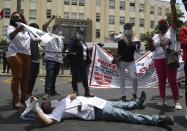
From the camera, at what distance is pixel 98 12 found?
7806 centimetres

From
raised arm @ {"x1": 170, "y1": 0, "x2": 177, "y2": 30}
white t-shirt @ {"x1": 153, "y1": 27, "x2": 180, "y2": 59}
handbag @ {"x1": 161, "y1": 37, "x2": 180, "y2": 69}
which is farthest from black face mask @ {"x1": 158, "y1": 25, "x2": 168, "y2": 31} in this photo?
raised arm @ {"x1": 170, "y1": 0, "x2": 177, "y2": 30}

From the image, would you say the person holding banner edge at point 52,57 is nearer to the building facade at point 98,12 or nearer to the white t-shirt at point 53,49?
the white t-shirt at point 53,49

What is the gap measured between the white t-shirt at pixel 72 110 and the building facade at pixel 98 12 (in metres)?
63.7

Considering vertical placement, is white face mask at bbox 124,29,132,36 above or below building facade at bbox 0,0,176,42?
below

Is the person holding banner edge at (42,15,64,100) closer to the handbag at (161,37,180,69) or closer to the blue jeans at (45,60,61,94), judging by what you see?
the blue jeans at (45,60,61,94)

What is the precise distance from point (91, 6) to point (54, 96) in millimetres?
66800

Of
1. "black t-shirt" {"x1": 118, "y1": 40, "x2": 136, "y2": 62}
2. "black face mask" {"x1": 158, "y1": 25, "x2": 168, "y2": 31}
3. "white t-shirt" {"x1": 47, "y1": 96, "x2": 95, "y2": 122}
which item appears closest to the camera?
"white t-shirt" {"x1": 47, "y1": 96, "x2": 95, "y2": 122}

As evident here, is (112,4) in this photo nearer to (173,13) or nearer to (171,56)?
(171,56)

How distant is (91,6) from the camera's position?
77188 mm

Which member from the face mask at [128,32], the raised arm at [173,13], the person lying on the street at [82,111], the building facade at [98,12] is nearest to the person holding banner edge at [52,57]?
the face mask at [128,32]

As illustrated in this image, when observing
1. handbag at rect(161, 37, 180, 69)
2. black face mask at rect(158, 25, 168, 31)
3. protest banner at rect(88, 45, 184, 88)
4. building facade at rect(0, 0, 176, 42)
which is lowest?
protest banner at rect(88, 45, 184, 88)

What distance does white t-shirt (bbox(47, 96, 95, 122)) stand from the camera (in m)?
7.45

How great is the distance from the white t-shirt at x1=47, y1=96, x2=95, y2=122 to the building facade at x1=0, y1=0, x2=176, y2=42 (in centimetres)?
6365

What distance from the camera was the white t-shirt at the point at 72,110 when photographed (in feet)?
24.5
